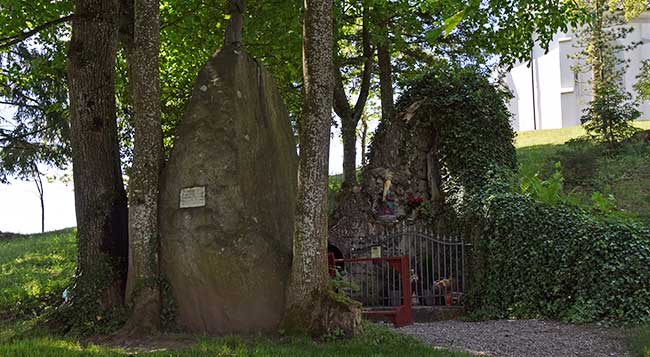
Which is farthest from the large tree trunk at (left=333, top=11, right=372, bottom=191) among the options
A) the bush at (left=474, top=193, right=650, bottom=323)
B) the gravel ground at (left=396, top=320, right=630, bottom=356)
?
the gravel ground at (left=396, top=320, right=630, bottom=356)

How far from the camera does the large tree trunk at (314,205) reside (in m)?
7.61

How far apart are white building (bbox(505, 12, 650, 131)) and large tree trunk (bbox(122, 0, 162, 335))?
1271 inches

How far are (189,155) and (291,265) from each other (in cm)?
212

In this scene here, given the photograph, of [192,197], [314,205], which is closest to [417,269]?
[314,205]

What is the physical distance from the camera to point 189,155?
848 centimetres

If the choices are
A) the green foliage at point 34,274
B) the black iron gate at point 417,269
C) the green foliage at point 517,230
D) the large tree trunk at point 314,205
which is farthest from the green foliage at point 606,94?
the green foliage at point 34,274

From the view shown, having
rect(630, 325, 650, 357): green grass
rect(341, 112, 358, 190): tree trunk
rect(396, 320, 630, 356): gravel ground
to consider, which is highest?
rect(341, 112, 358, 190): tree trunk

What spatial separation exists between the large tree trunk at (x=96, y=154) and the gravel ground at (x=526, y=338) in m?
4.63

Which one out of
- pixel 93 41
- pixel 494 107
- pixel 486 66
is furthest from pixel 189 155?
pixel 486 66

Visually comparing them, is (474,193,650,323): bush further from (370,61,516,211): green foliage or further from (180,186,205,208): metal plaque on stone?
(180,186,205,208): metal plaque on stone

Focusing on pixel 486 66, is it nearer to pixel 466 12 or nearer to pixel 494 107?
pixel 494 107

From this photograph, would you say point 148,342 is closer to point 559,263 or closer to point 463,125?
point 559,263

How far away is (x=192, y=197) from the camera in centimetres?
828

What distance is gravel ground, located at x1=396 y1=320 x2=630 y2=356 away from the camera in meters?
8.19
